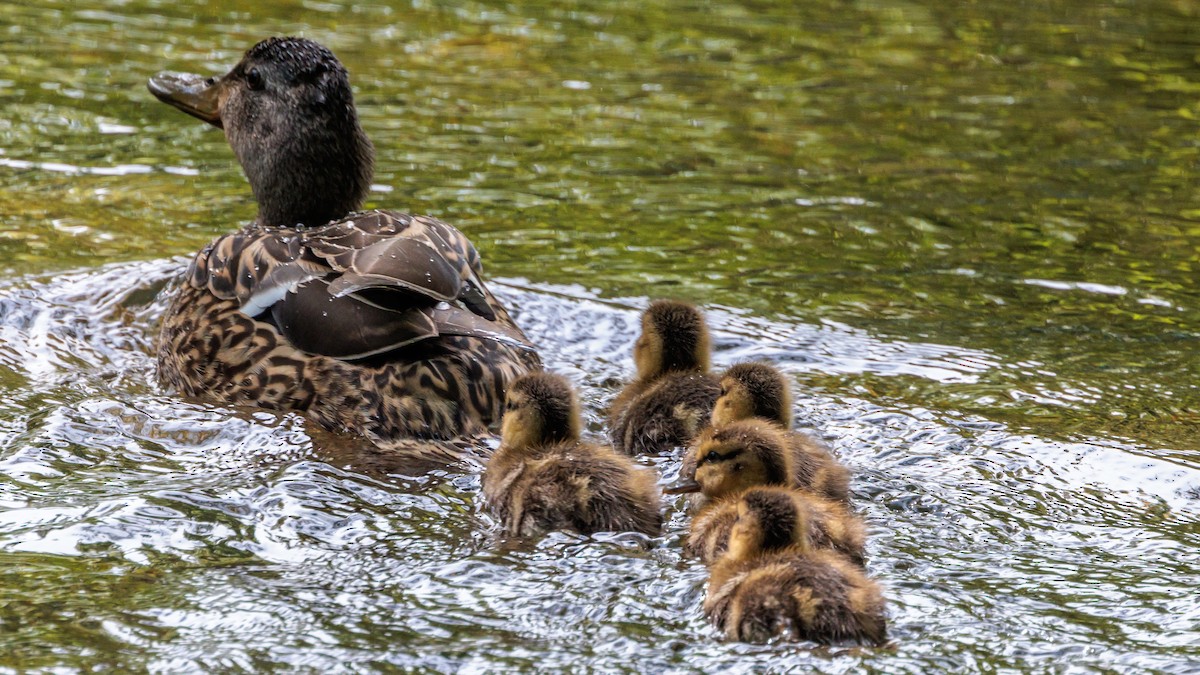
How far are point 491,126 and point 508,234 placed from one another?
190 cm

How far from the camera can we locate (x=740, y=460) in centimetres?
488

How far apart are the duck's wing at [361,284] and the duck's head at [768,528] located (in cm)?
148

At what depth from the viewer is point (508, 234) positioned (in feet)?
27.4

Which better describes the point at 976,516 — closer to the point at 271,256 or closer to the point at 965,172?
the point at 271,256

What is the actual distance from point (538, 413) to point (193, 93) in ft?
9.64

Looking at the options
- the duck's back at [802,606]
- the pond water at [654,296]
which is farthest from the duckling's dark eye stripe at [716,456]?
the duck's back at [802,606]

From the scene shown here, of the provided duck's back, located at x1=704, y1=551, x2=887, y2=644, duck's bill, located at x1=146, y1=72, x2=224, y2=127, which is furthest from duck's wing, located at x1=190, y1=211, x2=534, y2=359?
duck's back, located at x1=704, y1=551, x2=887, y2=644

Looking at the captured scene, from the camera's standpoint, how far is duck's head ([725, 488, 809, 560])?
4309 millimetres

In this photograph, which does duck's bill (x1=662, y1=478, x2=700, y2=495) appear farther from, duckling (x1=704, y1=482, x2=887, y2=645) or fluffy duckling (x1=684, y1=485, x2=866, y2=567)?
duckling (x1=704, y1=482, x2=887, y2=645)

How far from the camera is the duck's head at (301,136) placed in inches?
259

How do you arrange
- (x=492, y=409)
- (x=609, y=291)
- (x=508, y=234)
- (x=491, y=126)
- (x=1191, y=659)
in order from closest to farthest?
(x=1191, y=659) < (x=492, y=409) < (x=609, y=291) < (x=508, y=234) < (x=491, y=126)

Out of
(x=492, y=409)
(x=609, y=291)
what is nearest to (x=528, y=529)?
(x=492, y=409)

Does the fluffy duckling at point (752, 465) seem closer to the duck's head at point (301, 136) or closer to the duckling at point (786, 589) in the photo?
the duckling at point (786, 589)

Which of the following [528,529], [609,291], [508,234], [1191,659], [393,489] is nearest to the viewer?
[1191,659]
